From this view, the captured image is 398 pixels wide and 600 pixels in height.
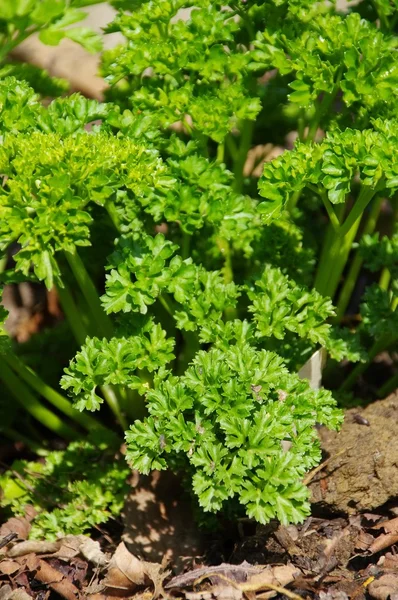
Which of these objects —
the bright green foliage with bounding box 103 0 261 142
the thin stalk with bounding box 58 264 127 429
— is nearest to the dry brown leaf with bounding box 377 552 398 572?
the thin stalk with bounding box 58 264 127 429

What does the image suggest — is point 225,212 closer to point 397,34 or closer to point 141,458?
point 141,458

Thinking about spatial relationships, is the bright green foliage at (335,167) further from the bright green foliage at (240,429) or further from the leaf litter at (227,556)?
the leaf litter at (227,556)

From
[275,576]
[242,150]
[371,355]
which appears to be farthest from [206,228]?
[275,576]

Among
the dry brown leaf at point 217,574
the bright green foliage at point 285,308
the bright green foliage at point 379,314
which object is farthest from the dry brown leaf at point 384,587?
the bright green foliage at point 379,314

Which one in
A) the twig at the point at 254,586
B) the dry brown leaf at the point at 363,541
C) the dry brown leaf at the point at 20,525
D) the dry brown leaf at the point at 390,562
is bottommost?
the dry brown leaf at the point at 390,562

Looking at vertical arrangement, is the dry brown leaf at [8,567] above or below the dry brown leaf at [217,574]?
above

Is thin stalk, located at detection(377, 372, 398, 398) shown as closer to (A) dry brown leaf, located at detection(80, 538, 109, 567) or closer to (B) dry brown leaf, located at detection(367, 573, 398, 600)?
(B) dry brown leaf, located at detection(367, 573, 398, 600)

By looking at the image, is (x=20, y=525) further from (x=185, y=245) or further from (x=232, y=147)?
(x=232, y=147)
